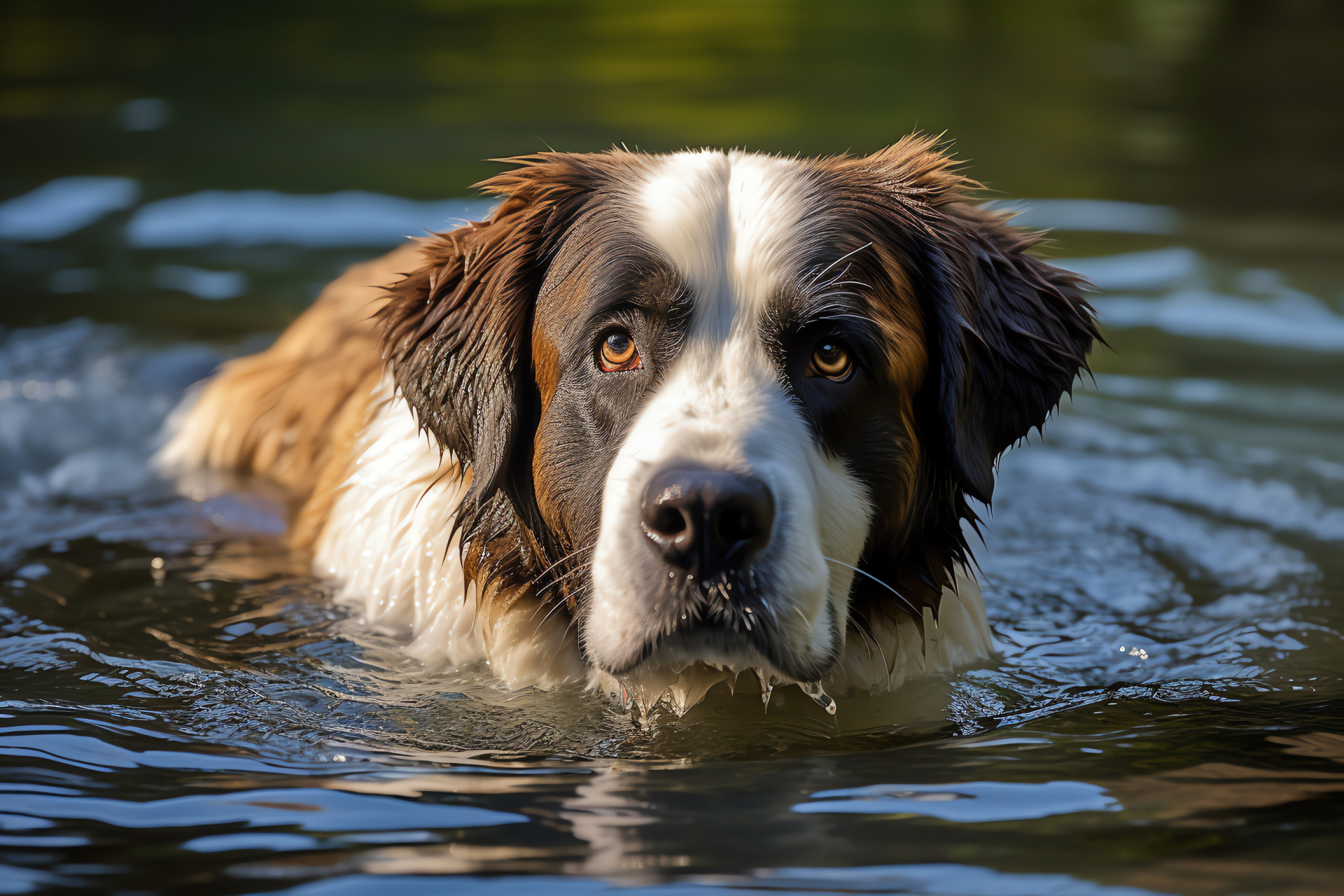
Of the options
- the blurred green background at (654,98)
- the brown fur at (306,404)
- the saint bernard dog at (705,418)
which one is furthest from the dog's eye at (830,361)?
the blurred green background at (654,98)

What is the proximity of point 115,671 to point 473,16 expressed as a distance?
13511 millimetres

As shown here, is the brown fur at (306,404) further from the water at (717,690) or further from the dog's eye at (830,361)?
the dog's eye at (830,361)

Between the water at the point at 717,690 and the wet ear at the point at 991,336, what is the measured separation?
757mm

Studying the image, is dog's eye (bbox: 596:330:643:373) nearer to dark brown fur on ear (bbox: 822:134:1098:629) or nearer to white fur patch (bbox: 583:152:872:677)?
white fur patch (bbox: 583:152:872:677)

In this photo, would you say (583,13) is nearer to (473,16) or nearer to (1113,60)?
(473,16)

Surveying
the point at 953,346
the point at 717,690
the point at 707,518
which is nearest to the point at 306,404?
the point at 717,690

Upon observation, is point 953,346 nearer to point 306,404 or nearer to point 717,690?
point 717,690

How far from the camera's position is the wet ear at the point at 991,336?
12.4 ft

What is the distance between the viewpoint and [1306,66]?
43.1 ft

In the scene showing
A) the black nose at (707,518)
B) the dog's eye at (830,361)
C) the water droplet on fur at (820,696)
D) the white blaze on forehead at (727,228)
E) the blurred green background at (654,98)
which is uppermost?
the blurred green background at (654,98)

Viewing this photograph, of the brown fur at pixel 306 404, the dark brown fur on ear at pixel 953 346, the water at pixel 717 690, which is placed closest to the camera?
the water at pixel 717 690

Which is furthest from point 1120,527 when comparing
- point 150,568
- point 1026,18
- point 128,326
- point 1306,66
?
point 1026,18

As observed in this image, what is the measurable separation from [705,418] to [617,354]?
0.42 metres

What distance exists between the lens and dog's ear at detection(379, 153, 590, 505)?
3846mm
